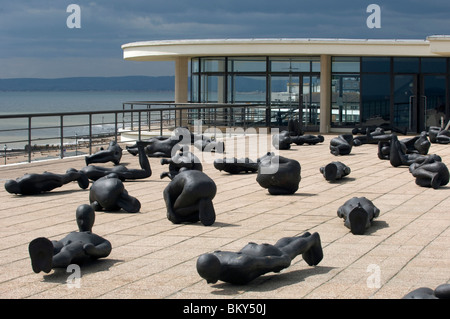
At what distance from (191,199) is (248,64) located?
23.1 meters

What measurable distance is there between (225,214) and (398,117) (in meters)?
22.0

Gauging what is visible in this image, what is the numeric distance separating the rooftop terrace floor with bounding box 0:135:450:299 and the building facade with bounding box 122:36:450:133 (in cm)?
1702

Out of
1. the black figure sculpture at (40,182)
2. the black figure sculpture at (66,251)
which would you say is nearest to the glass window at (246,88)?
the black figure sculpture at (40,182)

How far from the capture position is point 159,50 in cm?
3253

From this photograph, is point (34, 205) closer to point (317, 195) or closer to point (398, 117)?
point (317, 195)

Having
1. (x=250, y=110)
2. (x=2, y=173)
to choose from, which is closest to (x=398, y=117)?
(x=250, y=110)

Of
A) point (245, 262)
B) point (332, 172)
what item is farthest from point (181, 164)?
point (245, 262)

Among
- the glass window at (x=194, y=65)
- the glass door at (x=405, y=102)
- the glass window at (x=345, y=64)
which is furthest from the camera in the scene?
the glass window at (x=194, y=65)

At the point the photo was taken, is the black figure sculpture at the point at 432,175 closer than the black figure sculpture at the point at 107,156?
Yes

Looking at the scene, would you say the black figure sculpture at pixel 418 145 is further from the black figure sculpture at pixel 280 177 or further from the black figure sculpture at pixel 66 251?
the black figure sculpture at pixel 66 251

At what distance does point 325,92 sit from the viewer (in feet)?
100

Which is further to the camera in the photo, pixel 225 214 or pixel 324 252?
pixel 225 214

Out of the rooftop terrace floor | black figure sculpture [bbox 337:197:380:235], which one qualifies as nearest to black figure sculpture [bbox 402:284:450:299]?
the rooftop terrace floor

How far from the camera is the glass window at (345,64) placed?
30516 millimetres
